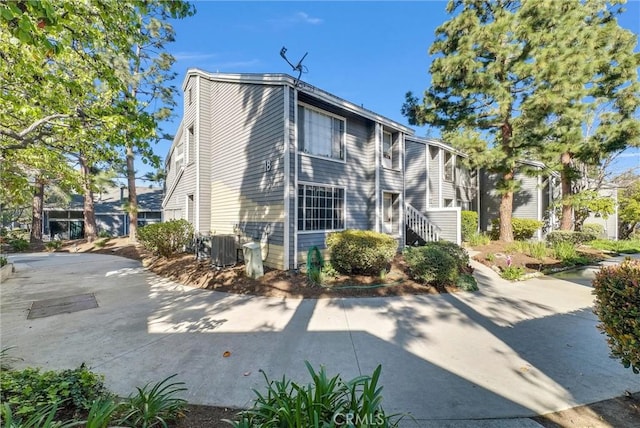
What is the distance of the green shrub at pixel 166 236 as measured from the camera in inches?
399

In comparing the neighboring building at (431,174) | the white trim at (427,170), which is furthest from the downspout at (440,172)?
the white trim at (427,170)

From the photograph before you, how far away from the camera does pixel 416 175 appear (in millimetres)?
14883

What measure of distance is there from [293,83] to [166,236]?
7285 millimetres

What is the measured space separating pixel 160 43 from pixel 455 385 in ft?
72.0

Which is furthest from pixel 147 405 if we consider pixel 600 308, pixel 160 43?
pixel 160 43

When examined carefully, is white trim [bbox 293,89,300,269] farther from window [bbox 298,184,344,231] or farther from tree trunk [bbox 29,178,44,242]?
tree trunk [bbox 29,178,44,242]

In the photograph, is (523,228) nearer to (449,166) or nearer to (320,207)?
(449,166)

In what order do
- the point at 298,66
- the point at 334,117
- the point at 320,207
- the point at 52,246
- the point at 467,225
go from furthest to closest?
the point at 52,246
the point at 467,225
the point at 334,117
the point at 320,207
the point at 298,66

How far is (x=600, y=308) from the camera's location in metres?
2.94

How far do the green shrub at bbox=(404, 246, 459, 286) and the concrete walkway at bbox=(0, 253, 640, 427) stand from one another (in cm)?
64

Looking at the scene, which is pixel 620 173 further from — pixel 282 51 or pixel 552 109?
pixel 282 51

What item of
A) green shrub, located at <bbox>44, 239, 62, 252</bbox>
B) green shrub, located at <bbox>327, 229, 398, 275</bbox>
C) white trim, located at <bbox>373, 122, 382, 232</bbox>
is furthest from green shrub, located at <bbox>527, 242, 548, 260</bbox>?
green shrub, located at <bbox>44, 239, 62, 252</bbox>

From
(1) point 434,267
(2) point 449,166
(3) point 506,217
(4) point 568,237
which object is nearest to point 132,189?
(1) point 434,267

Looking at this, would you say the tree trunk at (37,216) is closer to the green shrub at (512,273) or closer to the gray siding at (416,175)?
the gray siding at (416,175)
